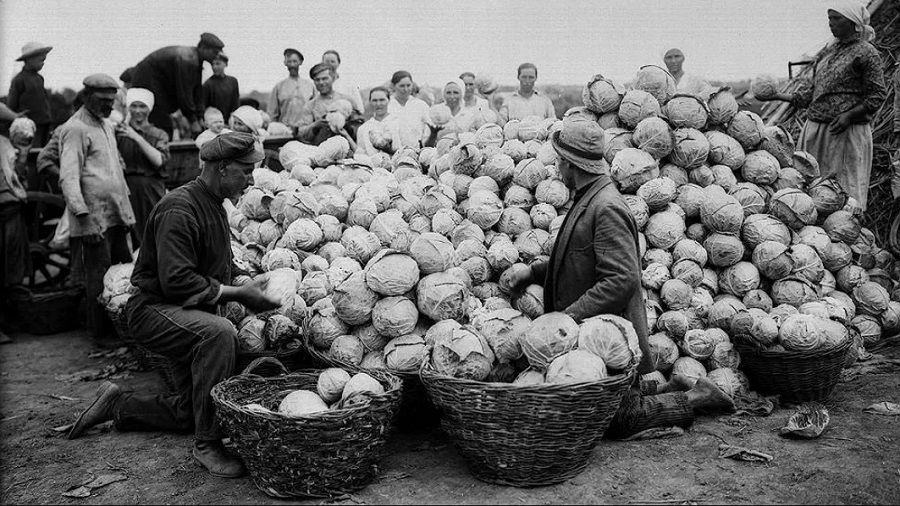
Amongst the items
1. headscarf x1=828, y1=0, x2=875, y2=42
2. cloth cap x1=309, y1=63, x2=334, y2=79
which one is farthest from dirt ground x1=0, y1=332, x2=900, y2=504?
cloth cap x1=309, y1=63, x2=334, y2=79

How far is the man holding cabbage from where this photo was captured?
3900 mm

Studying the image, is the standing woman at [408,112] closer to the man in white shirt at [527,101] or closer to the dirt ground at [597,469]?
the man in white shirt at [527,101]

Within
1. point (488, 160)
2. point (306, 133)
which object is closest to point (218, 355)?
point (488, 160)

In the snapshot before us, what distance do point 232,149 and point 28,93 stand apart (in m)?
7.67

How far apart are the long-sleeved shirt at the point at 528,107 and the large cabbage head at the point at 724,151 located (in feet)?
9.53

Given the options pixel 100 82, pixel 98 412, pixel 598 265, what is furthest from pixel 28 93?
pixel 598 265

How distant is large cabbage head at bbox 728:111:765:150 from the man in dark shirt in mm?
7817

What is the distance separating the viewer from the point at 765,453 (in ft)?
13.6

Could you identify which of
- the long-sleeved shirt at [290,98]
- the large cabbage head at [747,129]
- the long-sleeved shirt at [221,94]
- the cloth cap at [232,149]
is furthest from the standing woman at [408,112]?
the cloth cap at [232,149]

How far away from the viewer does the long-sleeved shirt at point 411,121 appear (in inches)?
340

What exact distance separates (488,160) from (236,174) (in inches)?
104

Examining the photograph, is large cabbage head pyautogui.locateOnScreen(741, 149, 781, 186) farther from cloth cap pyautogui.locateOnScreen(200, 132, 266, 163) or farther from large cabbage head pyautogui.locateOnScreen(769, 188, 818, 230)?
cloth cap pyautogui.locateOnScreen(200, 132, 266, 163)

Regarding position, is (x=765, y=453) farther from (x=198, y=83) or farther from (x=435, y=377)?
(x=198, y=83)

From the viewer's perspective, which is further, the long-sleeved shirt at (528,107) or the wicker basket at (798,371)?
the long-sleeved shirt at (528,107)
